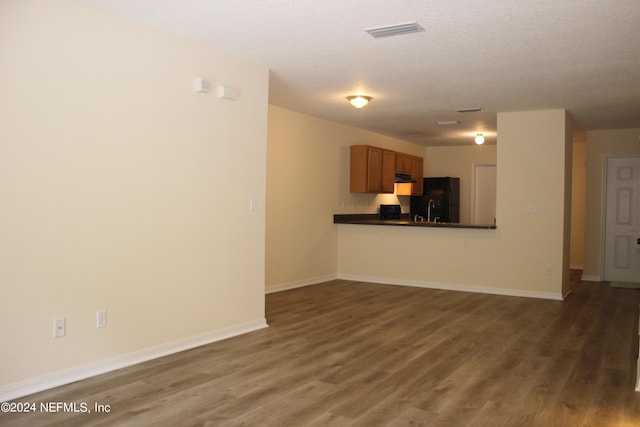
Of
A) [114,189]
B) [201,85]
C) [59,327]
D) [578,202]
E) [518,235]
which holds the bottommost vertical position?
[59,327]

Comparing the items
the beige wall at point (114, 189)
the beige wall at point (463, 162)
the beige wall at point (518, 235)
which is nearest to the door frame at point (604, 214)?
the beige wall at point (518, 235)

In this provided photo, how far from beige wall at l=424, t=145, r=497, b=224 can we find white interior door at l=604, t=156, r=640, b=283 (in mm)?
2397

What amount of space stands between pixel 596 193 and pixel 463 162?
9.16ft

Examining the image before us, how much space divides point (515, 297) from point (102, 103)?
556cm

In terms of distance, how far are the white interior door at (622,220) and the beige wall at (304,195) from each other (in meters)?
4.08

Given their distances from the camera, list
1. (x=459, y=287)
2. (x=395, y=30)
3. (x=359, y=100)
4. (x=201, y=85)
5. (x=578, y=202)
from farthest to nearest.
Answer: (x=578, y=202) → (x=459, y=287) → (x=359, y=100) → (x=201, y=85) → (x=395, y=30)

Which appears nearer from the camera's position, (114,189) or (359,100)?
(114,189)

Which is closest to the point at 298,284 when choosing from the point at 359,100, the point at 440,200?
the point at 359,100

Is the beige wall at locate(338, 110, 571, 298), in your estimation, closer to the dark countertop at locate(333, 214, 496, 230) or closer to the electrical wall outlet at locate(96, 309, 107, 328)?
the dark countertop at locate(333, 214, 496, 230)

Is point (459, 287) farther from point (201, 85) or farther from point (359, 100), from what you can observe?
point (201, 85)

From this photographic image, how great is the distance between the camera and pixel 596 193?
27.8 ft

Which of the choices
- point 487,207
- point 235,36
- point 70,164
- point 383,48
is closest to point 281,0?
point 235,36

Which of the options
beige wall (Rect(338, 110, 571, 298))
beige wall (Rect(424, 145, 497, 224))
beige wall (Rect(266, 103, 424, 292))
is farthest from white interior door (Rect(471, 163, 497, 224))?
beige wall (Rect(338, 110, 571, 298))

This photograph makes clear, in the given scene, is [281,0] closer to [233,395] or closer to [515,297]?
[233,395]
